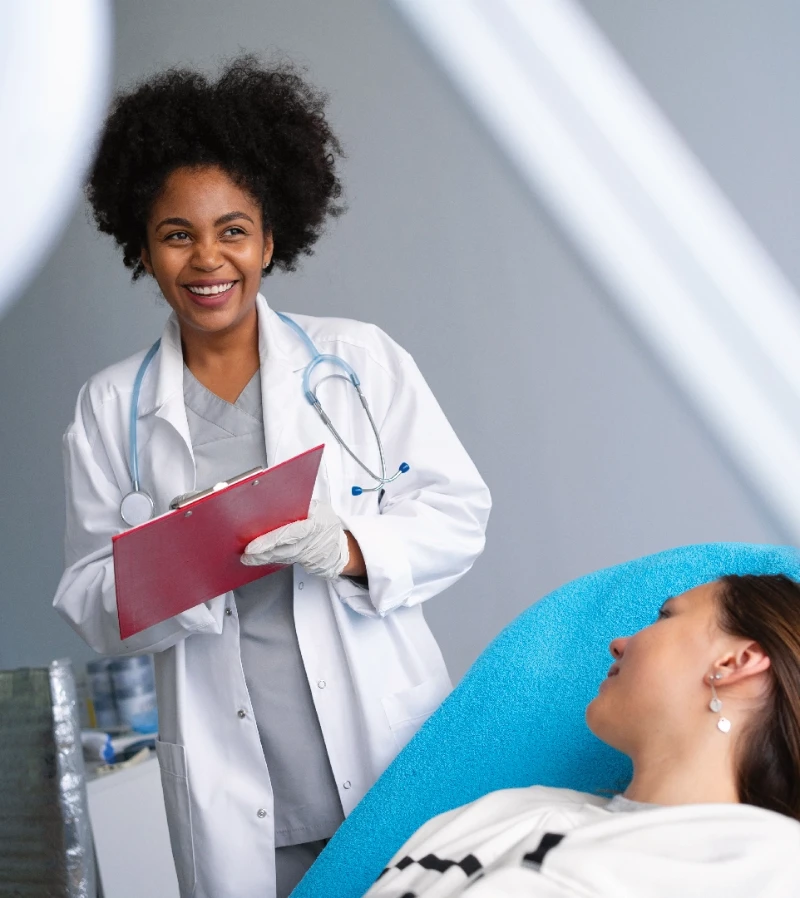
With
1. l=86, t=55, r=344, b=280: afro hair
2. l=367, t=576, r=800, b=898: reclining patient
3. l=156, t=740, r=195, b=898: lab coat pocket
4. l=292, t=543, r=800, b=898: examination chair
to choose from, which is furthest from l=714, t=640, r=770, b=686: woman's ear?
l=86, t=55, r=344, b=280: afro hair

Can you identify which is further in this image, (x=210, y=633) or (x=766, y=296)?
(x=766, y=296)

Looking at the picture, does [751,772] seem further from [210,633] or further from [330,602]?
[210,633]

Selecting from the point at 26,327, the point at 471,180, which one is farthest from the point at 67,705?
the point at 26,327

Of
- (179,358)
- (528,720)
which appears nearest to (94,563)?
(179,358)

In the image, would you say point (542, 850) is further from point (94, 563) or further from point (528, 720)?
point (94, 563)

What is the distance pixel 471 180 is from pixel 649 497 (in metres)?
0.79

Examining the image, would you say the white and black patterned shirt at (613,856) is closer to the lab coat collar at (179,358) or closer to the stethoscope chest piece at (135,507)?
the stethoscope chest piece at (135,507)

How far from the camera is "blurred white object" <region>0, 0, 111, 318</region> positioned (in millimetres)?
2381

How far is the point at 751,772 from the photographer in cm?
103

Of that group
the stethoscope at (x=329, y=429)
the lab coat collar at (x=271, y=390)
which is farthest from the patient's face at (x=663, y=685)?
the lab coat collar at (x=271, y=390)

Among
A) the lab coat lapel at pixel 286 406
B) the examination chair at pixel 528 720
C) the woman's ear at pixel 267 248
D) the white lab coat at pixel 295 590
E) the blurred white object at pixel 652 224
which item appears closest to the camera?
the examination chair at pixel 528 720

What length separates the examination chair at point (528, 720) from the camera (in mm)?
1261

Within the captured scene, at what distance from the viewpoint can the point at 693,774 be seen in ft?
3.37

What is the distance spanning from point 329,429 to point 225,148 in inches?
17.6
